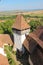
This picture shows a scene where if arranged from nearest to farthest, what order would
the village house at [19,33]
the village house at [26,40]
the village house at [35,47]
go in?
the village house at [35,47] → the village house at [26,40] → the village house at [19,33]

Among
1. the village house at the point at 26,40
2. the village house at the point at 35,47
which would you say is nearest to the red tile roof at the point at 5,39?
the village house at the point at 26,40

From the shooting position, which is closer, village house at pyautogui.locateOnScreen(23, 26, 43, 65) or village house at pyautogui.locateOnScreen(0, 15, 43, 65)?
village house at pyautogui.locateOnScreen(23, 26, 43, 65)

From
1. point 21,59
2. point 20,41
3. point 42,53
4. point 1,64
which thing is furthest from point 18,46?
point 1,64

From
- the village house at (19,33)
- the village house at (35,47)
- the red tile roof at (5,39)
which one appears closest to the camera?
the village house at (35,47)

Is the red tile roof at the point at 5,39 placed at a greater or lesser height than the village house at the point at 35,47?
lesser

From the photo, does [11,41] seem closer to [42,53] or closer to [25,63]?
[25,63]

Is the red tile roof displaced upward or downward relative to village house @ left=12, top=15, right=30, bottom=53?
downward

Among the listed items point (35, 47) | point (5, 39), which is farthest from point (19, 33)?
point (35, 47)

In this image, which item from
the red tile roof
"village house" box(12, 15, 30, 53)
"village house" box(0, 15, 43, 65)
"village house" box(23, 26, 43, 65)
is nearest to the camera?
"village house" box(23, 26, 43, 65)

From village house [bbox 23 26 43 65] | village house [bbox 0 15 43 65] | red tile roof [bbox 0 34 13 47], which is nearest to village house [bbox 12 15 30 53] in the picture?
village house [bbox 0 15 43 65]

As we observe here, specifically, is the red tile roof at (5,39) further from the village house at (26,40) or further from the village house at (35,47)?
the village house at (35,47)

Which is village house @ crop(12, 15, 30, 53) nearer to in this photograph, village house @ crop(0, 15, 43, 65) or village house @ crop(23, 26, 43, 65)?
village house @ crop(0, 15, 43, 65)

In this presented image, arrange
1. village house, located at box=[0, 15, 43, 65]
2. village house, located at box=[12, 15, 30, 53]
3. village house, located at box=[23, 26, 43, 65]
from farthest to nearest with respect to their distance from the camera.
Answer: village house, located at box=[12, 15, 30, 53], village house, located at box=[0, 15, 43, 65], village house, located at box=[23, 26, 43, 65]

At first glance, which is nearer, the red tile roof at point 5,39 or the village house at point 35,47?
the village house at point 35,47
